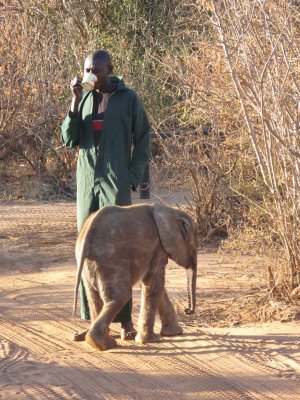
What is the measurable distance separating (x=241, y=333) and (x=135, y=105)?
5.81ft

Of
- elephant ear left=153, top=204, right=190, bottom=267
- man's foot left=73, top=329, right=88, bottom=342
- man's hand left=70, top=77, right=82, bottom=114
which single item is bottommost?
man's foot left=73, top=329, right=88, bottom=342

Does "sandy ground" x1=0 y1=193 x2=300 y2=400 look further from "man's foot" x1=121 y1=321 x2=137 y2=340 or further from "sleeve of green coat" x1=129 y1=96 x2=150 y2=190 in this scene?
"sleeve of green coat" x1=129 y1=96 x2=150 y2=190

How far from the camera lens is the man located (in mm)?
6891

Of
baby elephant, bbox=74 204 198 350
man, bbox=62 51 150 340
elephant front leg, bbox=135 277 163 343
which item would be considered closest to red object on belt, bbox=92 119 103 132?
man, bbox=62 51 150 340

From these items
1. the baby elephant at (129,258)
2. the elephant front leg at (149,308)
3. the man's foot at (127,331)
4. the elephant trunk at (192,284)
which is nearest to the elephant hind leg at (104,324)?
the baby elephant at (129,258)

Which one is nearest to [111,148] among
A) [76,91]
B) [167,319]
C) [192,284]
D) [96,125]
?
[96,125]

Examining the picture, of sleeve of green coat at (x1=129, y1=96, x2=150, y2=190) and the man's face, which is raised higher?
the man's face

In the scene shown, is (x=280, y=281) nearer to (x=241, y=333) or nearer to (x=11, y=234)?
(x=241, y=333)

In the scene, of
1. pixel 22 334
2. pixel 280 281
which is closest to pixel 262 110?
pixel 280 281

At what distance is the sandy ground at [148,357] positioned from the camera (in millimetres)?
5750

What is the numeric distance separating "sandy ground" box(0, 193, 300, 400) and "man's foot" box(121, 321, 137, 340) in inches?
2.5

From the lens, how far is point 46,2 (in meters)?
16.9

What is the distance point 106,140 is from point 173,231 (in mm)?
805

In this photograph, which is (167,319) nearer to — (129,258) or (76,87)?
(129,258)
